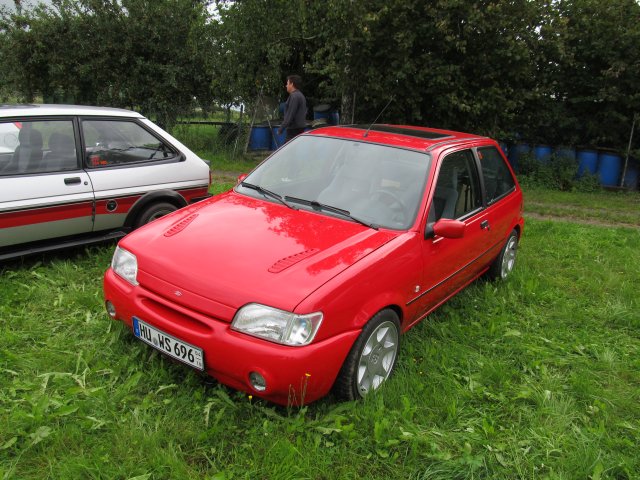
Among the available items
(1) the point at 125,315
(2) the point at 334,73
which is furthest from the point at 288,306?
(2) the point at 334,73

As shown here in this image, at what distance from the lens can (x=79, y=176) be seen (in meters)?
4.59

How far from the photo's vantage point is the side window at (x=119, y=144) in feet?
15.7

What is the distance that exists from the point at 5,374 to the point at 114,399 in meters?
0.79

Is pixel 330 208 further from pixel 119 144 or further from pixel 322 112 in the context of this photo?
pixel 322 112

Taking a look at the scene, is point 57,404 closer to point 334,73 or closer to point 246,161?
point 334,73

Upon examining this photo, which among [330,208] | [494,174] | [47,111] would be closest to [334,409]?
[330,208]

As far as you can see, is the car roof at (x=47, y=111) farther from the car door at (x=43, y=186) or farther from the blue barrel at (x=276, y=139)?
the blue barrel at (x=276, y=139)

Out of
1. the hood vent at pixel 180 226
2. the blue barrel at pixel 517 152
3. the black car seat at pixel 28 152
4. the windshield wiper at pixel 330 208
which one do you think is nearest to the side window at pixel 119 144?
the black car seat at pixel 28 152

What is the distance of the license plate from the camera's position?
2729mm

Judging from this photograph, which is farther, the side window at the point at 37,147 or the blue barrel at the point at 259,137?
the blue barrel at the point at 259,137

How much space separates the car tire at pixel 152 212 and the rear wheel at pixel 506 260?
337cm

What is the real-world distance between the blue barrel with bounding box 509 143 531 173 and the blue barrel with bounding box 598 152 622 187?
5.31 ft

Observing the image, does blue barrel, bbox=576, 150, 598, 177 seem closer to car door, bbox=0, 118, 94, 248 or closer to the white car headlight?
car door, bbox=0, 118, 94, 248

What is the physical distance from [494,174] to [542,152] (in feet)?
27.2
